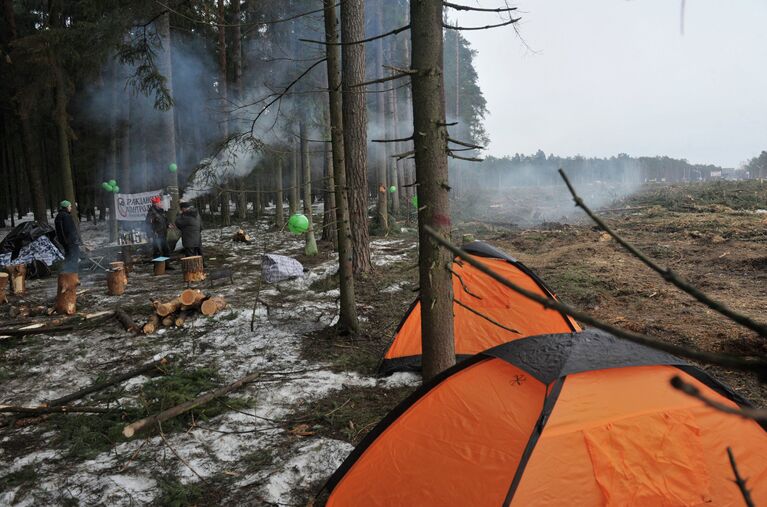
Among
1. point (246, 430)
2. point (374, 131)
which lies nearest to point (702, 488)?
point (246, 430)

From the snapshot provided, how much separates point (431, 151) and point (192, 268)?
25.3 feet

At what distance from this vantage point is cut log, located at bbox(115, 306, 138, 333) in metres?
6.86

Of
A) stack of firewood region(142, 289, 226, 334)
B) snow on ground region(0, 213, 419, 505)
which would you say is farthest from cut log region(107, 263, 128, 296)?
stack of firewood region(142, 289, 226, 334)

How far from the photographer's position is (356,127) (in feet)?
27.9

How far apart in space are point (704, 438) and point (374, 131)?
2018 centimetres

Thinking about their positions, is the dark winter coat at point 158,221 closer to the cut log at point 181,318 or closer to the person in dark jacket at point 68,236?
the person in dark jacket at point 68,236

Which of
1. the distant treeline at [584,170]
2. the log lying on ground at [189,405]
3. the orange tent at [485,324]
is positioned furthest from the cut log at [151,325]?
the distant treeline at [584,170]

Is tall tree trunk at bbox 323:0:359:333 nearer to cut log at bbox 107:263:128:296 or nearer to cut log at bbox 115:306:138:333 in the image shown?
cut log at bbox 115:306:138:333

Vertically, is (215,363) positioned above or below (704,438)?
below

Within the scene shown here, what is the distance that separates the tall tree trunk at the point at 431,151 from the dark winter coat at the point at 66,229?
10.2m

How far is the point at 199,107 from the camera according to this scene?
2034 centimetres

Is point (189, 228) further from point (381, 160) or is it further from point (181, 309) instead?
point (381, 160)

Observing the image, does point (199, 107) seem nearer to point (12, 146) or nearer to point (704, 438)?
point (12, 146)

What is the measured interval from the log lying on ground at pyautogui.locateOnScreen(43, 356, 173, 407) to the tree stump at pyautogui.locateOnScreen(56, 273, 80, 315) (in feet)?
10.2
